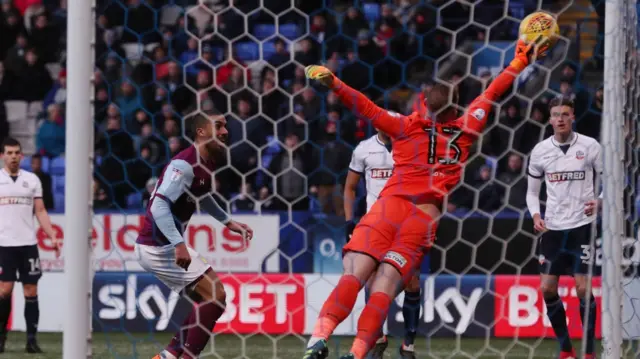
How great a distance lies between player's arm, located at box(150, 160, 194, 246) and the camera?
18.4 feet

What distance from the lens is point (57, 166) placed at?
10.4 metres

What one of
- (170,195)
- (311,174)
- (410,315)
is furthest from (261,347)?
(170,195)

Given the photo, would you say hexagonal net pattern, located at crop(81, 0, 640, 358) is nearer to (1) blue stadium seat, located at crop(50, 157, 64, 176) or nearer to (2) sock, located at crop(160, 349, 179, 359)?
(1) blue stadium seat, located at crop(50, 157, 64, 176)

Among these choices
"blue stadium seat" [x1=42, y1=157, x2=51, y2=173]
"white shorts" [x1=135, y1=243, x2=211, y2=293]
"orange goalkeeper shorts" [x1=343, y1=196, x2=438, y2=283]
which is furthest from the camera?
"blue stadium seat" [x1=42, y1=157, x2=51, y2=173]

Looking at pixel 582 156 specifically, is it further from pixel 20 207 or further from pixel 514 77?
pixel 20 207

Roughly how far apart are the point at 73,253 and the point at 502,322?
214 inches

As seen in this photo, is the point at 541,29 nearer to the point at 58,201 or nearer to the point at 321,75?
the point at 321,75

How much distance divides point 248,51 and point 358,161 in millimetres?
3284

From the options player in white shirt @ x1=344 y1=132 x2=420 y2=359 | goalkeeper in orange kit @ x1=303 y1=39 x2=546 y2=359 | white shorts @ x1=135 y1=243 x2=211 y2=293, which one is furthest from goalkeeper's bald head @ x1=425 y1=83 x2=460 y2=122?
player in white shirt @ x1=344 y1=132 x2=420 y2=359

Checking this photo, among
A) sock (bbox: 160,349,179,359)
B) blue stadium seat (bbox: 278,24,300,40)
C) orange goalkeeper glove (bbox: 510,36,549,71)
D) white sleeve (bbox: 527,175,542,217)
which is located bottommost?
sock (bbox: 160,349,179,359)

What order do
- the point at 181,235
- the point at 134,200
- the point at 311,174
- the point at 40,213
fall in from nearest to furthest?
the point at 181,235 < the point at 40,213 < the point at 311,174 < the point at 134,200

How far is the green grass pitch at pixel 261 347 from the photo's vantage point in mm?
7566

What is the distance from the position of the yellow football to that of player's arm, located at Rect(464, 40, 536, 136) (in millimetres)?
45

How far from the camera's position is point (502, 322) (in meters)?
9.02
